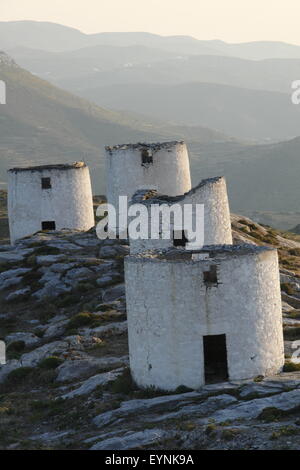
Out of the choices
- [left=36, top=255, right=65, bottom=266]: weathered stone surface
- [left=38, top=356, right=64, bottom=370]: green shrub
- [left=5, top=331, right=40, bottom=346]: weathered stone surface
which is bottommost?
Answer: [left=38, top=356, right=64, bottom=370]: green shrub

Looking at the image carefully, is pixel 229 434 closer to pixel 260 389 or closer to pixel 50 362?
pixel 260 389

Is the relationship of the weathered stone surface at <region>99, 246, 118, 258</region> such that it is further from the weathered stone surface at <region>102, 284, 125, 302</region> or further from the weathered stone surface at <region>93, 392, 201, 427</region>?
A: the weathered stone surface at <region>93, 392, 201, 427</region>

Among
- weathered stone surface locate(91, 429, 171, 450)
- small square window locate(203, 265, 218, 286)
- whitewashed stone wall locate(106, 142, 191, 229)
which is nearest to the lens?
weathered stone surface locate(91, 429, 171, 450)

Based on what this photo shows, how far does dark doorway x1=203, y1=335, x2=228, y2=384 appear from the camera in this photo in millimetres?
26375

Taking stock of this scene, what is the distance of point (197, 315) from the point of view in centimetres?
2569

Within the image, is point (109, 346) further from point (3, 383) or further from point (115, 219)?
point (115, 219)

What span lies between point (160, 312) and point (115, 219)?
22.4 metres

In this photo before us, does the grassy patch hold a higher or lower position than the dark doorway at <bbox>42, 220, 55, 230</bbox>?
lower

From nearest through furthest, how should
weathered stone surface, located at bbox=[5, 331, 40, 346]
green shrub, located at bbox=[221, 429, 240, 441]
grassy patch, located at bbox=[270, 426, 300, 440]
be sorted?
grassy patch, located at bbox=[270, 426, 300, 440] → green shrub, located at bbox=[221, 429, 240, 441] → weathered stone surface, located at bbox=[5, 331, 40, 346]

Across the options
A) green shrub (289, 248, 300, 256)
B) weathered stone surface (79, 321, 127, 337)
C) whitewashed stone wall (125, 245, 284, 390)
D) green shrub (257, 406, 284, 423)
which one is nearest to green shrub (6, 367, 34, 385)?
weathered stone surface (79, 321, 127, 337)

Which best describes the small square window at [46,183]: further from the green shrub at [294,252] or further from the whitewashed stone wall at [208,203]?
the green shrub at [294,252]

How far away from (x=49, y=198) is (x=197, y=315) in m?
26.8

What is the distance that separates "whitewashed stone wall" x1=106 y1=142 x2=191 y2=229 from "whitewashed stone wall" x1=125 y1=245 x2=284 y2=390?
20308mm

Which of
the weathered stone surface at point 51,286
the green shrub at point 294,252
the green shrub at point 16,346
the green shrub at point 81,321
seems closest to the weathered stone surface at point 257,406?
the green shrub at point 81,321
